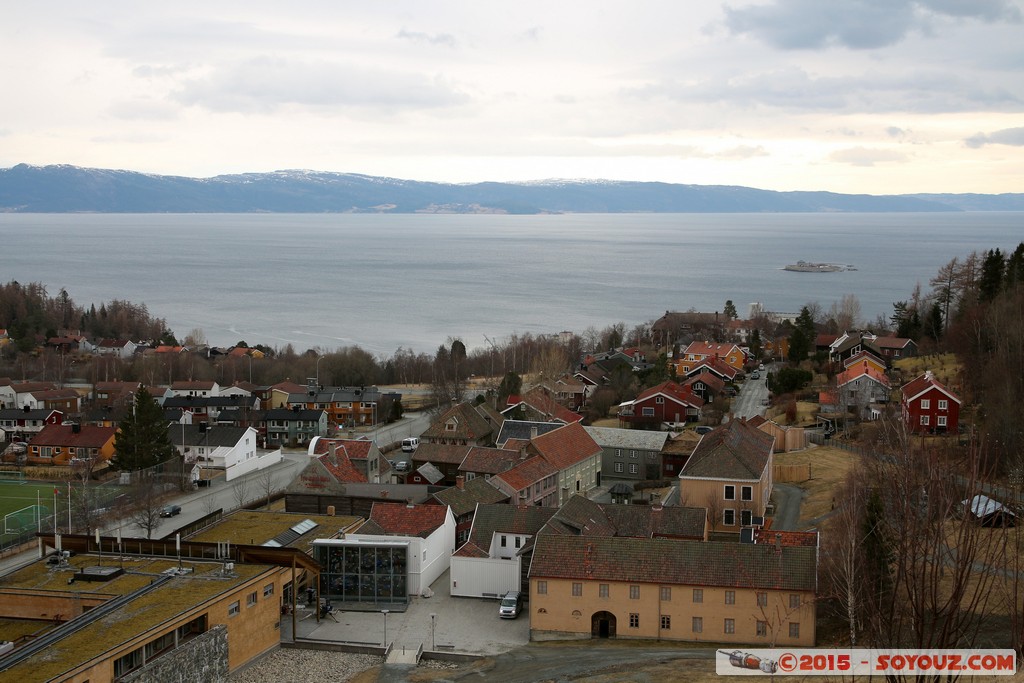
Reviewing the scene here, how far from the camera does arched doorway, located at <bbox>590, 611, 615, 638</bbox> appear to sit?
2084 cm

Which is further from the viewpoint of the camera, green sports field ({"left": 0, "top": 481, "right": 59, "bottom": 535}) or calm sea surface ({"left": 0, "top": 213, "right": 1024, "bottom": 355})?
calm sea surface ({"left": 0, "top": 213, "right": 1024, "bottom": 355})

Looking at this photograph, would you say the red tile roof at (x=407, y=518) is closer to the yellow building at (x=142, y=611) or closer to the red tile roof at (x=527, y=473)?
the yellow building at (x=142, y=611)

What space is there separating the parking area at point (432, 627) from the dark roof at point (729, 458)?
8.71 metres

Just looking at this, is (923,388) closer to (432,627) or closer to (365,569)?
(432,627)

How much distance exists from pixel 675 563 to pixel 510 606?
4.11 m

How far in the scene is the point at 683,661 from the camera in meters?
18.2

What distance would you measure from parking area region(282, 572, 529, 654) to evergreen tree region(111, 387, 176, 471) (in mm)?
17530

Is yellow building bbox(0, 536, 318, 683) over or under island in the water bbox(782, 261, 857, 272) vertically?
under

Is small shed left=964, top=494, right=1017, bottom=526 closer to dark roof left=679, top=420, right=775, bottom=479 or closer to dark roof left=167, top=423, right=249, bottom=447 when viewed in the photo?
dark roof left=679, top=420, right=775, bottom=479

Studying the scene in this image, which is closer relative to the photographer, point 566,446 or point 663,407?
point 566,446

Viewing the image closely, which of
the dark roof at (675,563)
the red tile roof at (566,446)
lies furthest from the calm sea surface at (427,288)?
the dark roof at (675,563)

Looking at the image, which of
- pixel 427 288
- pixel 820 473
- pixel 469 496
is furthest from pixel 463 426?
pixel 427 288

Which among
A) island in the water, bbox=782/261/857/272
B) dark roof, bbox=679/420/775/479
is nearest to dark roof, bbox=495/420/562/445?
dark roof, bbox=679/420/775/479

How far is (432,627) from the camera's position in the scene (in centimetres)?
2106
